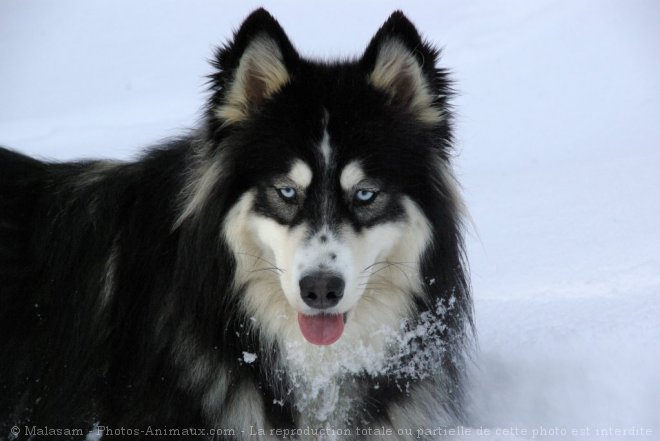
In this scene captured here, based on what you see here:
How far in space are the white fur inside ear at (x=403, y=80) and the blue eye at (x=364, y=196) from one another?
0.42 m

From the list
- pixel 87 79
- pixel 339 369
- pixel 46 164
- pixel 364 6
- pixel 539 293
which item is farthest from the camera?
pixel 364 6

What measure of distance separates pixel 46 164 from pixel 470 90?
24.1 ft

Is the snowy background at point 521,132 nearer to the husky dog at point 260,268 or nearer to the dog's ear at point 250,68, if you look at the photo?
the husky dog at point 260,268

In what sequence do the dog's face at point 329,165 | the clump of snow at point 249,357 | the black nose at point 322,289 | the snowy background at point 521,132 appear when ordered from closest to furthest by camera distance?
the black nose at point 322,289, the dog's face at point 329,165, the clump of snow at point 249,357, the snowy background at point 521,132

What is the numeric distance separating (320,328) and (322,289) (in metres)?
0.30

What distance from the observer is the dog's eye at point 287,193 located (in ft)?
8.84

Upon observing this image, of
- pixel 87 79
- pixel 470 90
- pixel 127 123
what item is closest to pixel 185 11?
pixel 87 79

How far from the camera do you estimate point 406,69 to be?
289 cm

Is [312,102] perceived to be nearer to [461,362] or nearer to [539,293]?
[461,362]

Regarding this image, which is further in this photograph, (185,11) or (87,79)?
(185,11)

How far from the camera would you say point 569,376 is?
3.48 m

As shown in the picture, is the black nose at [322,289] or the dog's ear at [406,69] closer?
the black nose at [322,289]

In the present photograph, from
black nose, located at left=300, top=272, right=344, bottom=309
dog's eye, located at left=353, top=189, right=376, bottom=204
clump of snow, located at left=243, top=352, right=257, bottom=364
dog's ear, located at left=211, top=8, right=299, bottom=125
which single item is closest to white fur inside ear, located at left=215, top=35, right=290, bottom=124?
dog's ear, located at left=211, top=8, right=299, bottom=125

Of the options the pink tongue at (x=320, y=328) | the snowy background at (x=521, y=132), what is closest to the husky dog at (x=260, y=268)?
the pink tongue at (x=320, y=328)
